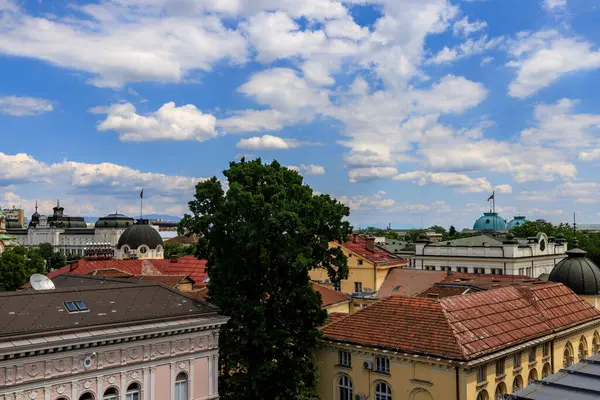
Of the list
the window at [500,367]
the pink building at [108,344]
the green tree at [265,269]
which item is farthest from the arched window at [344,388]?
Answer: the window at [500,367]

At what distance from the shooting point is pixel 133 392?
23.6m

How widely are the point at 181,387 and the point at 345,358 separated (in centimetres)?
901

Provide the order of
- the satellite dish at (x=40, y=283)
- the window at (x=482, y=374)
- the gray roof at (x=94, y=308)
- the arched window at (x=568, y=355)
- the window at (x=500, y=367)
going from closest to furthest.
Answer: the gray roof at (x=94, y=308)
the window at (x=482, y=374)
the window at (x=500, y=367)
the satellite dish at (x=40, y=283)
the arched window at (x=568, y=355)

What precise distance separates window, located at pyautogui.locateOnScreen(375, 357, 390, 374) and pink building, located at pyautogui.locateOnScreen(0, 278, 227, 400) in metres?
8.24

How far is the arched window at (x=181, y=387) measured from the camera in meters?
25.2

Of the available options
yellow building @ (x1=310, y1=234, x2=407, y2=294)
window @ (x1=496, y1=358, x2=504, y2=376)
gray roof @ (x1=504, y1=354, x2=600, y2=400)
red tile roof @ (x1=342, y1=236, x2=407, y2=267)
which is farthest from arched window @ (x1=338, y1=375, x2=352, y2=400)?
red tile roof @ (x1=342, y1=236, x2=407, y2=267)

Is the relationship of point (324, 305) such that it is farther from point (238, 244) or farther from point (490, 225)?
point (490, 225)

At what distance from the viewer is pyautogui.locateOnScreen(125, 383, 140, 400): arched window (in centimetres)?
2344

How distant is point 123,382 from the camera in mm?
23094

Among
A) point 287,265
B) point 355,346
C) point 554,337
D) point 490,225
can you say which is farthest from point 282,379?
point 490,225

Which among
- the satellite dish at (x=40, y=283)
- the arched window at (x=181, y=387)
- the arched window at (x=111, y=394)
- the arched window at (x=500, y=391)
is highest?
the satellite dish at (x=40, y=283)

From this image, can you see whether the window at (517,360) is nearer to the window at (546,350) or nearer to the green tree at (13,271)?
the window at (546,350)

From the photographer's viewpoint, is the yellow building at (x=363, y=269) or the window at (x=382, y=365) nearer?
the window at (x=382, y=365)

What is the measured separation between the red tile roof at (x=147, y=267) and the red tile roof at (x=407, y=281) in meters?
18.5
